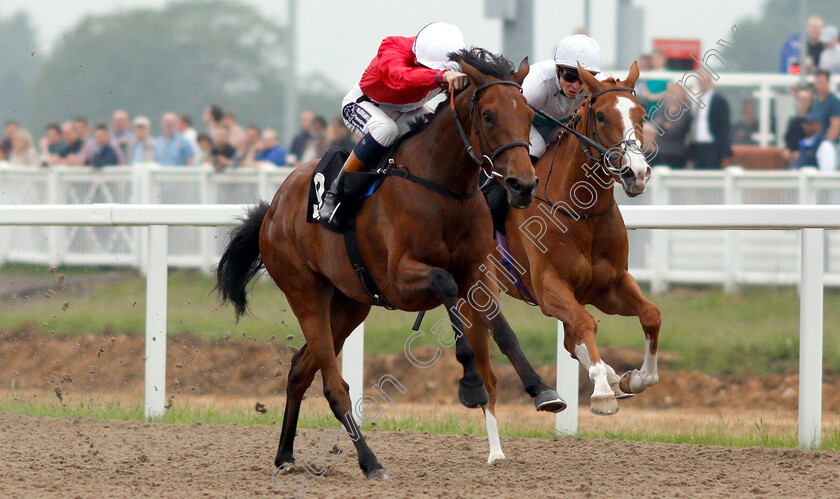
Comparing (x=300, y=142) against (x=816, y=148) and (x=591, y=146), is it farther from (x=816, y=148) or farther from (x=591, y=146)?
(x=591, y=146)

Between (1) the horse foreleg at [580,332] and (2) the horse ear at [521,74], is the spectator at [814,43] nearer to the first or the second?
(1) the horse foreleg at [580,332]

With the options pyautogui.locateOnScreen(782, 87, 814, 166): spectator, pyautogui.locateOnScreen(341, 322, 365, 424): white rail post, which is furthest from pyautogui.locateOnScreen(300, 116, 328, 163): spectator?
pyautogui.locateOnScreen(341, 322, 365, 424): white rail post

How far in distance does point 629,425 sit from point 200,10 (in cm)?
5241

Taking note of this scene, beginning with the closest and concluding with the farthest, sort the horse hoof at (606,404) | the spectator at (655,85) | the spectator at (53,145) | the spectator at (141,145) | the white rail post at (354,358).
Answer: the horse hoof at (606,404)
the white rail post at (354,358)
the spectator at (655,85)
the spectator at (141,145)
the spectator at (53,145)

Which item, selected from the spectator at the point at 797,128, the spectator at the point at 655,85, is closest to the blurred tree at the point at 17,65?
the spectator at the point at 655,85

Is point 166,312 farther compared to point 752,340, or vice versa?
point 752,340

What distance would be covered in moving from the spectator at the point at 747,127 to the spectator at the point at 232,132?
5434 millimetres

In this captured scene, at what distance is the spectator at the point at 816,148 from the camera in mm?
10570

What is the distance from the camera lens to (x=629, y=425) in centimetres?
688

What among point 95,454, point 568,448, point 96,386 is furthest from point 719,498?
point 96,386

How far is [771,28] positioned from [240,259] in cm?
4797

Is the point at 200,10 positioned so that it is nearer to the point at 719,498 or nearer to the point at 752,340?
the point at 752,340

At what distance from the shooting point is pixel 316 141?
12.3m

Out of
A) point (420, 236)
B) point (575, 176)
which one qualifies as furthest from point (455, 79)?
point (575, 176)
